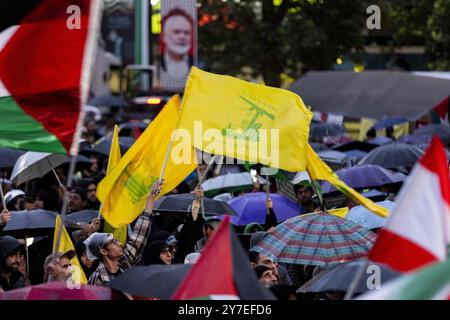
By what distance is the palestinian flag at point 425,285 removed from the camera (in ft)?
16.8

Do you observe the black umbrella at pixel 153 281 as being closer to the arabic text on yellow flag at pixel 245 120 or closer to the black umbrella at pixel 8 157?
the arabic text on yellow flag at pixel 245 120

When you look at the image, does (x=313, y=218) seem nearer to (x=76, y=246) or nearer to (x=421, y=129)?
(x=76, y=246)

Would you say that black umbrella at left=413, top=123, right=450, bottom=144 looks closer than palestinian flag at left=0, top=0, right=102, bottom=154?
No

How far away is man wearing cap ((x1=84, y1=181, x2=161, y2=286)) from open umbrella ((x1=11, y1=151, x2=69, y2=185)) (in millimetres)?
3968

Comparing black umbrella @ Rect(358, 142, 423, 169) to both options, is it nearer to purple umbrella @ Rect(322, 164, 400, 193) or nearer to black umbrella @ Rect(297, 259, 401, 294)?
purple umbrella @ Rect(322, 164, 400, 193)

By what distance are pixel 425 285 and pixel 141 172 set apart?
4.33 m

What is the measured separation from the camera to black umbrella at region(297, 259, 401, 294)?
284 inches

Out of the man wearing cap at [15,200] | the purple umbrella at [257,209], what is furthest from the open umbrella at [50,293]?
the man wearing cap at [15,200]

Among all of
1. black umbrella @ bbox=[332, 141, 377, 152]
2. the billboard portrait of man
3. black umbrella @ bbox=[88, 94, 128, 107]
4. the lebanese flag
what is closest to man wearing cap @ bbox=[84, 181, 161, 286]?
the lebanese flag

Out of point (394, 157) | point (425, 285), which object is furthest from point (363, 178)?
point (425, 285)

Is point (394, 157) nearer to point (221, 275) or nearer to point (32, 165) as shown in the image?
point (32, 165)

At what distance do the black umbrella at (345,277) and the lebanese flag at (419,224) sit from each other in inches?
59.8

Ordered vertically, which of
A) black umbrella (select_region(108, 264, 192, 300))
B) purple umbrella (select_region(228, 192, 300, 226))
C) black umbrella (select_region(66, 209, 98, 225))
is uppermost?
black umbrella (select_region(108, 264, 192, 300))

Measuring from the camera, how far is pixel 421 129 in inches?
837
